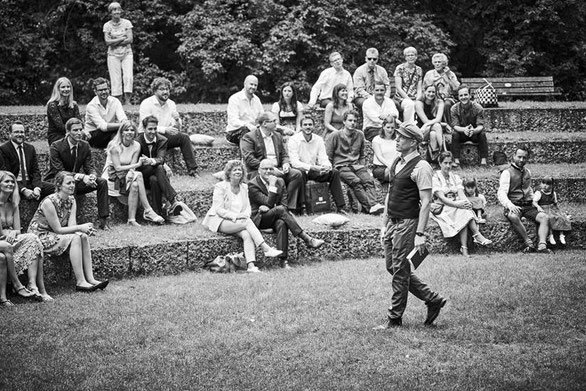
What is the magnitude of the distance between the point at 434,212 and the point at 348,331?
4713mm

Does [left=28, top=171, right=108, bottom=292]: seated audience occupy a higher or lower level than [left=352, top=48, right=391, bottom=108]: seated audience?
lower

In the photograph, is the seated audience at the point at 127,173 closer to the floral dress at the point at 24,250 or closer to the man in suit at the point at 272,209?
the man in suit at the point at 272,209

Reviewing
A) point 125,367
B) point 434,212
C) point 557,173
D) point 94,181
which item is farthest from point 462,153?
point 125,367

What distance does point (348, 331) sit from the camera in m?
8.48

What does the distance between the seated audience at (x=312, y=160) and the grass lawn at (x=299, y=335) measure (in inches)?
110

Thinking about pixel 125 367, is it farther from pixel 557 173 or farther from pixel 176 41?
pixel 176 41

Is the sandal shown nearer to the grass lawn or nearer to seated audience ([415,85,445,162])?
the grass lawn

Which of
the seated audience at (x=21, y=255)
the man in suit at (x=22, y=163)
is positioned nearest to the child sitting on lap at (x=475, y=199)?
the man in suit at (x=22, y=163)

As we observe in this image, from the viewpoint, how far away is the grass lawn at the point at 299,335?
23.9ft

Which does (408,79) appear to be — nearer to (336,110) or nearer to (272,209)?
(336,110)

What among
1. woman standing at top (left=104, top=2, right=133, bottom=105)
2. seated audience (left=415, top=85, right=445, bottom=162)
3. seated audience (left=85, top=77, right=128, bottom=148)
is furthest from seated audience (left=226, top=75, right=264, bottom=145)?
woman standing at top (left=104, top=2, right=133, bottom=105)

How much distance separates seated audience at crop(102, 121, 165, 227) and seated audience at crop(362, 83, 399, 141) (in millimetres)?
4471

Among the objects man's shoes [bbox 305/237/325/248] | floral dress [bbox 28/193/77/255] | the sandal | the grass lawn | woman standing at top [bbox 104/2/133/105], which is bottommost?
the grass lawn

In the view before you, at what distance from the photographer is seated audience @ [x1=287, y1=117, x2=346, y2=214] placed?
1341cm
